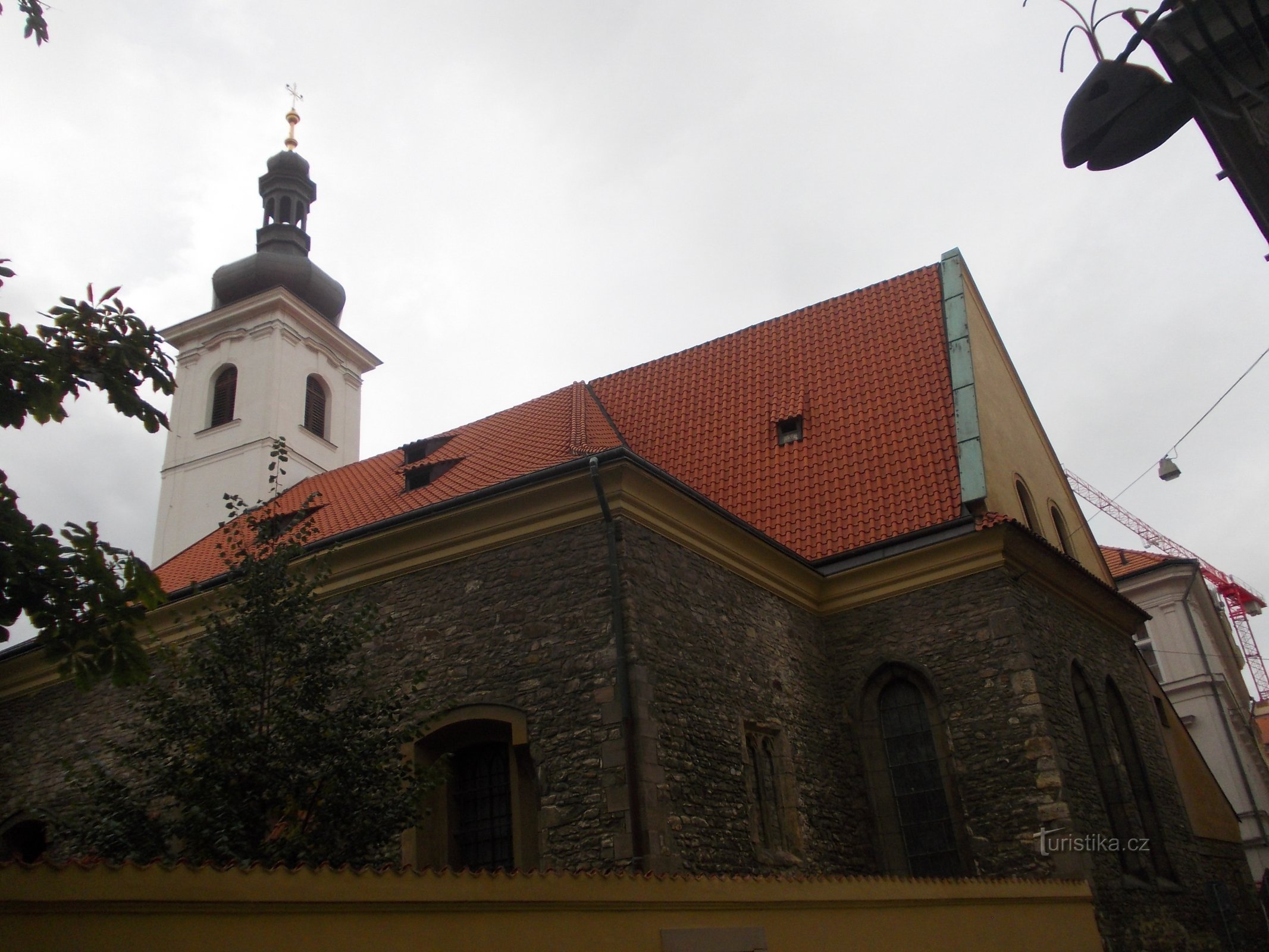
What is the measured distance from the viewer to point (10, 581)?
200 inches

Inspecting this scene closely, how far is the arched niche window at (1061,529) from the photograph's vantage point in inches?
619

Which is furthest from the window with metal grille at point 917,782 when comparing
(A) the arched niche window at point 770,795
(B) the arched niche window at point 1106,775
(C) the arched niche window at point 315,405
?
(C) the arched niche window at point 315,405

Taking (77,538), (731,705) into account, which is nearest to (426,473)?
(731,705)

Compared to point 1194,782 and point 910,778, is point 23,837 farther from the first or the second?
point 1194,782

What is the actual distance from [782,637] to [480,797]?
3855mm

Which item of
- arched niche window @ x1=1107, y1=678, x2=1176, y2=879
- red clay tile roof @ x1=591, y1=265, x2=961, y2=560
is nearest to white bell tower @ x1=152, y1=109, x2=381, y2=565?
red clay tile roof @ x1=591, y1=265, x2=961, y2=560

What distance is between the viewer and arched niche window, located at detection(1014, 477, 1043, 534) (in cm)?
1415

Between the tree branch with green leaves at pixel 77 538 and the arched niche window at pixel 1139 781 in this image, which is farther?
the arched niche window at pixel 1139 781

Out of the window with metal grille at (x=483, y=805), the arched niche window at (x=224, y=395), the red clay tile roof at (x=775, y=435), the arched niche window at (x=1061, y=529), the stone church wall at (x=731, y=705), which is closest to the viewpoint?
the stone church wall at (x=731, y=705)

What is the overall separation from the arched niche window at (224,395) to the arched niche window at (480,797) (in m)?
13.6

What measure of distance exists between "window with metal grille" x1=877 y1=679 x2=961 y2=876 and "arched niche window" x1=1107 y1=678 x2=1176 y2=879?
260cm

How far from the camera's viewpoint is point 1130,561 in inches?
1042

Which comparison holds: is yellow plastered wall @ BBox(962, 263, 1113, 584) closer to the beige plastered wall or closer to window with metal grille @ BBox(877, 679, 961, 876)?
the beige plastered wall

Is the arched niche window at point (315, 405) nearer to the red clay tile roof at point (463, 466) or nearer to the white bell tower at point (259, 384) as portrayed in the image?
the white bell tower at point (259, 384)
